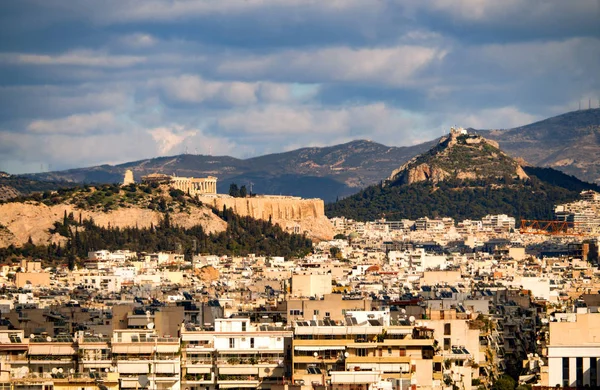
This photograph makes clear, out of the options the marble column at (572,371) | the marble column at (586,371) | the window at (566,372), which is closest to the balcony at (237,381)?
the window at (566,372)

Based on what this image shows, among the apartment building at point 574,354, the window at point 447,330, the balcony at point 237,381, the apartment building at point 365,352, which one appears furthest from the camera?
the window at point 447,330

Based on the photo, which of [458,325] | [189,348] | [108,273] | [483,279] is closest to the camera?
[189,348]

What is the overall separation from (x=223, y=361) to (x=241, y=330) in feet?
12.5

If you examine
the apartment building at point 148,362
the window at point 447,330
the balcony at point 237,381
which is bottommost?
the balcony at point 237,381

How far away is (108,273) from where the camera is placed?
554 ft

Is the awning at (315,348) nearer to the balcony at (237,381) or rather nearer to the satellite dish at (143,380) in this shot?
the balcony at (237,381)

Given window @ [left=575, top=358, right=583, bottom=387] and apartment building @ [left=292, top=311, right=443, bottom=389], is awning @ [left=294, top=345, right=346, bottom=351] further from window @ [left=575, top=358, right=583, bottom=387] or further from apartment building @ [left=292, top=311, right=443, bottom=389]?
window @ [left=575, top=358, right=583, bottom=387]

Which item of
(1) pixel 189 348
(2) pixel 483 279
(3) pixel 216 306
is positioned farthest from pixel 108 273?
(1) pixel 189 348

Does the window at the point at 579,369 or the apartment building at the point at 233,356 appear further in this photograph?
the apartment building at the point at 233,356

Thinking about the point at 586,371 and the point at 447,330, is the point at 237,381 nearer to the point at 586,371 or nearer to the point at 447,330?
the point at 586,371

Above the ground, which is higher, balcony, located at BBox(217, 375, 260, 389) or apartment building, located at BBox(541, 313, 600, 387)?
apartment building, located at BBox(541, 313, 600, 387)

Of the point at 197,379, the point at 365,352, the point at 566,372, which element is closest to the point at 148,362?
the point at 197,379

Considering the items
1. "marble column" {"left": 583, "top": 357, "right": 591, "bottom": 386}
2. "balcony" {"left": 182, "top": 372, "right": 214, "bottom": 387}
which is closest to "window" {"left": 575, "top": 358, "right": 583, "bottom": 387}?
Result: "marble column" {"left": 583, "top": 357, "right": 591, "bottom": 386}

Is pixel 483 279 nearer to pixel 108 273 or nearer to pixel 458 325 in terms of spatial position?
pixel 108 273
